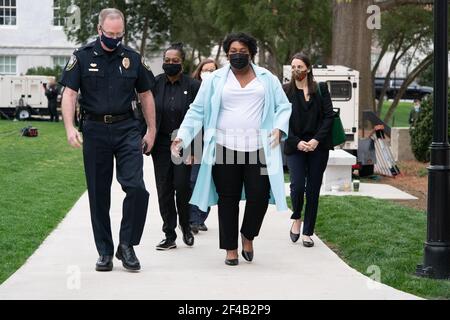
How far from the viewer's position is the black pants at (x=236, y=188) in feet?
28.6

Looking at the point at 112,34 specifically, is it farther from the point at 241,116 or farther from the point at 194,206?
the point at 194,206

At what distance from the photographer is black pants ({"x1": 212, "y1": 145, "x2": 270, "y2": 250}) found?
8.73 meters

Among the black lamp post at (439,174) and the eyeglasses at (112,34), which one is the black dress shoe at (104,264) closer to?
the eyeglasses at (112,34)

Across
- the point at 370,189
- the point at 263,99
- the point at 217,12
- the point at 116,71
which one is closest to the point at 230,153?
the point at 263,99

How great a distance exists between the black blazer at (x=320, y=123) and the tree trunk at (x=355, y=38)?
16.3m

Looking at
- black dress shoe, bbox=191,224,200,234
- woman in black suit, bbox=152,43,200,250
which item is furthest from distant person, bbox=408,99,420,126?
woman in black suit, bbox=152,43,200,250

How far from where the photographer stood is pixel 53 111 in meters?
40.8

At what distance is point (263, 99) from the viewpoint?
8672mm

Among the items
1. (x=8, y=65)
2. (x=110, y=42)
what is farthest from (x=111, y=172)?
(x=8, y=65)

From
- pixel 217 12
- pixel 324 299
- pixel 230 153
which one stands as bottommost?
pixel 324 299

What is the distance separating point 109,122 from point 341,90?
479 inches

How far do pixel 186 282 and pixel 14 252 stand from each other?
2167mm

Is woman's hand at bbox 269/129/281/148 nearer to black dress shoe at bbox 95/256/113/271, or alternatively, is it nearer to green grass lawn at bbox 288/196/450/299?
green grass lawn at bbox 288/196/450/299
